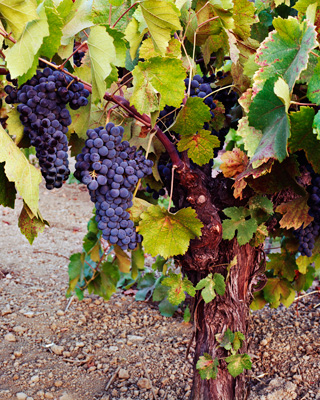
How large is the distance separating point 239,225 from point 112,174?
0.53m

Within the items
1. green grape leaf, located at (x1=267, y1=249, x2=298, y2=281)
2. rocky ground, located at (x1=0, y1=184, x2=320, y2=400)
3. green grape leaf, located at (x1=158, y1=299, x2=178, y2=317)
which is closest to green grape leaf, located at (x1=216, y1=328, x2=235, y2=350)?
rocky ground, located at (x1=0, y1=184, x2=320, y2=400)

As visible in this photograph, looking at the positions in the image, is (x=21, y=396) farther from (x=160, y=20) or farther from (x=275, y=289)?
(x=160, y=20)

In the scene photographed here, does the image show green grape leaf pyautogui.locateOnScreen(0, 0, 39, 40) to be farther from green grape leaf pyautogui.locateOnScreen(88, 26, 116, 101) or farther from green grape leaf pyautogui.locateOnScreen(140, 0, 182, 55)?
green grape leaf pyautogui.locateOnScreen(140, 0, 182, 55)

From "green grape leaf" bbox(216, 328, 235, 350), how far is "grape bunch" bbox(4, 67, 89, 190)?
886mm

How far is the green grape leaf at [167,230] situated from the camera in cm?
119

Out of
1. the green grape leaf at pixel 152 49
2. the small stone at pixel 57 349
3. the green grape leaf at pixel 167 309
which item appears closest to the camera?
the green grape leaf at pixel 152 49

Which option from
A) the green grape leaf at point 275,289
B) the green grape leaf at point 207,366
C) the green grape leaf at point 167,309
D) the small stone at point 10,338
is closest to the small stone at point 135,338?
the green grape leaf at point 167,309

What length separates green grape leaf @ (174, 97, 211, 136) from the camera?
107 centimetres

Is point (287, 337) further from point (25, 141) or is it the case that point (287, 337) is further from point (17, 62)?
point (17, 62)

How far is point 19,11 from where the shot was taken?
87 centimetres

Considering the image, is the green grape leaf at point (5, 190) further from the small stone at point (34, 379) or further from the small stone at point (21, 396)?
the small stone at point (34, 379)

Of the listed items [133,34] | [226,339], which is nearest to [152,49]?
[133,34]

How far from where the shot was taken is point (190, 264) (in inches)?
57.1

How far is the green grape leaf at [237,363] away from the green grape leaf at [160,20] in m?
1.10
